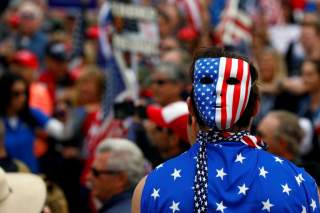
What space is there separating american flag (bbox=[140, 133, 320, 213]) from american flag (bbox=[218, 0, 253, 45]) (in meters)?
4.21

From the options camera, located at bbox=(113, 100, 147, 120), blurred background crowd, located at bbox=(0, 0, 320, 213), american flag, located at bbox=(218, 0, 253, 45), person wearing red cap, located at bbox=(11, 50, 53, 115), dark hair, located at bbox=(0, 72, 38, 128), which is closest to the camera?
blurred background crowd, located at bbox=(0, 0, 320, 213)

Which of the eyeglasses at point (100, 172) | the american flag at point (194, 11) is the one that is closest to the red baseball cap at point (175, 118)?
the eyeglasses at point (100, 172)

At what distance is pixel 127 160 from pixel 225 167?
171 cm

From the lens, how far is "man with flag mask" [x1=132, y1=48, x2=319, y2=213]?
2.92 m

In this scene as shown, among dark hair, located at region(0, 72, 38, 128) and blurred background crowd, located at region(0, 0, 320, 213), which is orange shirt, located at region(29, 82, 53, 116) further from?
dark hair, located at region(0, 72, 38, 128)

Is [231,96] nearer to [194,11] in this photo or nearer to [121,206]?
[121,206]

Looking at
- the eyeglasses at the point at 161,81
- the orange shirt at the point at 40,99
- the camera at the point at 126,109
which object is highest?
the eyeglasses at the point at 161,81

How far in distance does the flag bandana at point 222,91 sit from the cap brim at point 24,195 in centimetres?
113

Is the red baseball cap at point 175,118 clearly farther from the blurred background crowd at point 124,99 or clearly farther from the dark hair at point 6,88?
the dark hair at point 6,88

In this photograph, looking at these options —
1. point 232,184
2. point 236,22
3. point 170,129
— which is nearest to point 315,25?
point 236,22

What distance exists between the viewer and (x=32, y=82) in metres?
8.39

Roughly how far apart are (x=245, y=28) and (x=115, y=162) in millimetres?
3201

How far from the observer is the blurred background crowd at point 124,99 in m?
5.02

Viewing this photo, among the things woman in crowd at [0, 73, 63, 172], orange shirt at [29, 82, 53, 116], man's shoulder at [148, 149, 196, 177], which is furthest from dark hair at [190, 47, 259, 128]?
orange shirt at [29, 82, 53, 116]
